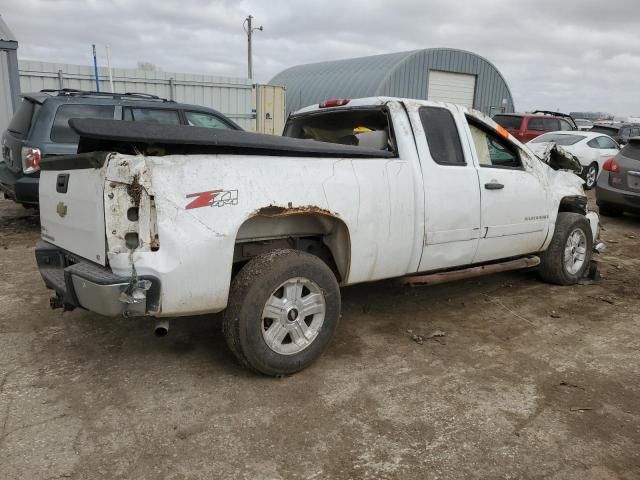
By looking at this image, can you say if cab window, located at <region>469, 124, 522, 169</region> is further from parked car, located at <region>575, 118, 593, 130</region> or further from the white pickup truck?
parked car, located at <region>575, 118, 593, 130</region>

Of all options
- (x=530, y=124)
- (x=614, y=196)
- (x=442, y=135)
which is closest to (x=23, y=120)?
(x=442, y=135)

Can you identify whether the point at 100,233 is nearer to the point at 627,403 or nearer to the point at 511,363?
the point at 511,363

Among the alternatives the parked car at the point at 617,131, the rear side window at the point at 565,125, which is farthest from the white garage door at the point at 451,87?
the rear side window at the point at 565,125

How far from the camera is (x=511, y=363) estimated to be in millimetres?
3771

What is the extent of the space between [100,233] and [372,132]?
2.22 m

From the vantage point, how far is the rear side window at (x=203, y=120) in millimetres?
7793

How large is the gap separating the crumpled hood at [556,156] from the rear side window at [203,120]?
4.46m

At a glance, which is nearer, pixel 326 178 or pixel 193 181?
pixel 193 181

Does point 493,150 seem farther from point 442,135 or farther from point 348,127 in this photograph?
point 348,127

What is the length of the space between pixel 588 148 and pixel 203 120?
11.4 meters

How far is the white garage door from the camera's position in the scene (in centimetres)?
2483

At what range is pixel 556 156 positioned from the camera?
18.4ft

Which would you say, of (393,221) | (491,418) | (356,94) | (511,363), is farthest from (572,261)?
(356,94)

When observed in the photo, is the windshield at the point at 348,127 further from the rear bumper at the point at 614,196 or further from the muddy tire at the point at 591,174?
the muddy tire at the point at 591,174
